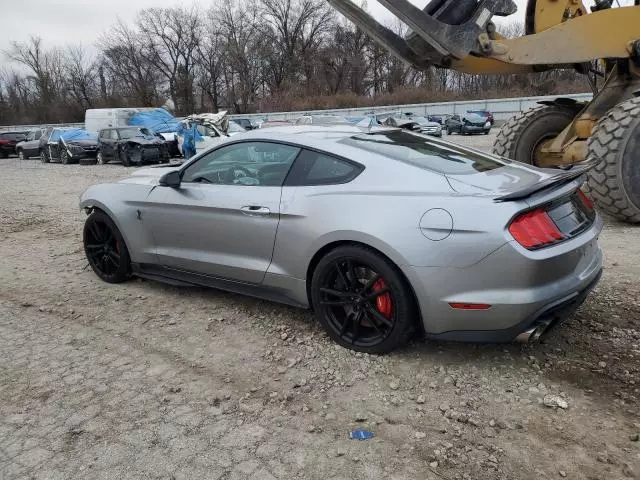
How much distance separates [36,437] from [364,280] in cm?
196

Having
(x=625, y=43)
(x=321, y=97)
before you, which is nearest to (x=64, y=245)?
(x=625, y=43)

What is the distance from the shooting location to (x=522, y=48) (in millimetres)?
6020

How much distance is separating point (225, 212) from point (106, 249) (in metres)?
1.72

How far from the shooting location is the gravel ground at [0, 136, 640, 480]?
7.80 feet

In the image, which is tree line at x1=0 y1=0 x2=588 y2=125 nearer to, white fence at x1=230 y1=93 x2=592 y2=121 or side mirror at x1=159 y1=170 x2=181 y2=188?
white fence at x1=230 y1=93 x2=592 y2=121

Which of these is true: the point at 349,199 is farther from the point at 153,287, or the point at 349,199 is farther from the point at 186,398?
the point at 153,287

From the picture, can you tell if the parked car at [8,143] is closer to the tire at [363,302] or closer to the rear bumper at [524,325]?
the tire at [363,302]

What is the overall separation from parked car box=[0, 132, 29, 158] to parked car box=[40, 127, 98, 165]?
261 inches

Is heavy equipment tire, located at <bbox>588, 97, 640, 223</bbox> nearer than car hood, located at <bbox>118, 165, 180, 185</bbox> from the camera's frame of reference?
No

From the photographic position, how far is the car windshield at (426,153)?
10.9 ft

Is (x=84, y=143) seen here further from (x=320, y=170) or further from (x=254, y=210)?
(x=320, y=170)

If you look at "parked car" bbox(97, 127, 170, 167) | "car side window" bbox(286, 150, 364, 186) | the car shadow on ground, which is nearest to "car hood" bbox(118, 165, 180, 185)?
"car side window" bbox(286, 150, 364, 186)

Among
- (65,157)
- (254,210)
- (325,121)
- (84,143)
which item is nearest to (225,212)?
(254,210)

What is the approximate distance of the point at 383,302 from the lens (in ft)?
10.4
